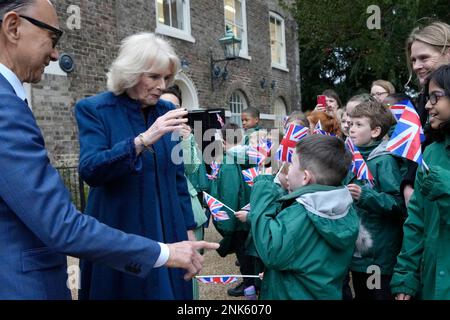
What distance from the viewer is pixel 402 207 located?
2723mm

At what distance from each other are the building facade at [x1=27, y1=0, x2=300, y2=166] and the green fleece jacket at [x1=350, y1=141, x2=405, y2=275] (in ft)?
20.6

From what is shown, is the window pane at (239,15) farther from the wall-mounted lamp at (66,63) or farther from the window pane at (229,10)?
the wall-mounted lamp at (66,63)

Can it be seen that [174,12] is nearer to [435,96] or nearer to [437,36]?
[437,36]

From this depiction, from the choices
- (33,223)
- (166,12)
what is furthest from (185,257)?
(166,12)

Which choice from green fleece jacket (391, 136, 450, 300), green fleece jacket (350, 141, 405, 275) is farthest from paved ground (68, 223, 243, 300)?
green fleece jacket (391, 136, 450, 300)

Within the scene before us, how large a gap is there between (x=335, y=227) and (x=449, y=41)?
146cm

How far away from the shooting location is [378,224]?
2.81 meters

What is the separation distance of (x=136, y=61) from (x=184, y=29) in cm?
962

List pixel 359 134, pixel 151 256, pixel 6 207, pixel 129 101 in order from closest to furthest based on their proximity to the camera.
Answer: pixel 6 207, pixel 151 256, pixel 129 101, pixel 359 134

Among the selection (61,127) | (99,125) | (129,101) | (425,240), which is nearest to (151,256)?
(99,125)

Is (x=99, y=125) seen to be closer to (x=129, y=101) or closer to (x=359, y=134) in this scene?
(x=129, y=101)

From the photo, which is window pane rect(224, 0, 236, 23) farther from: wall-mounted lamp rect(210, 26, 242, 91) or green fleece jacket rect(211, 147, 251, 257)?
green fleece jacket rect(211, 147, 251, 257)

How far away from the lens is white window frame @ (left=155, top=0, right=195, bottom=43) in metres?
10.3

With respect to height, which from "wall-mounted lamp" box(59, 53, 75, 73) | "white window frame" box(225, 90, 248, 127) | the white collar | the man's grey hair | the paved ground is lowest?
the paved ground
